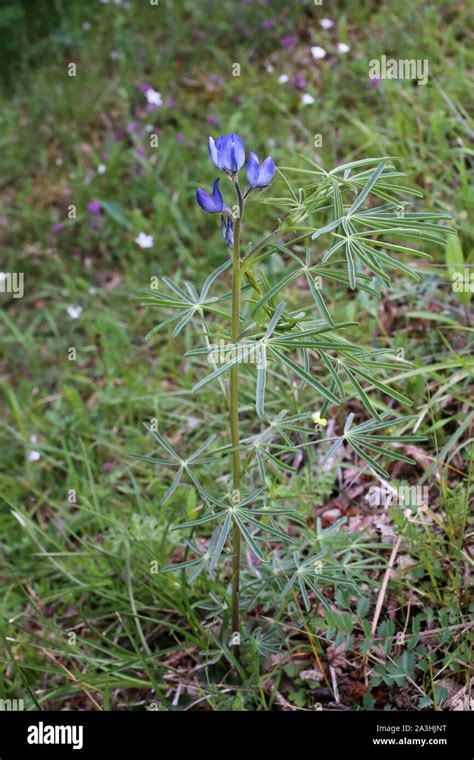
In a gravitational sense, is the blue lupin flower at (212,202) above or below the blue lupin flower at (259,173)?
below

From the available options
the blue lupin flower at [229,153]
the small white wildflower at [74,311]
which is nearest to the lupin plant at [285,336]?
the blue lupin flower at [229,153]

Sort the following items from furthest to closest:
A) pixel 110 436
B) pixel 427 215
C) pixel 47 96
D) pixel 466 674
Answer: pixel 47 96 < pixel 110 436 < pixel 466 674 < pixel 427 215

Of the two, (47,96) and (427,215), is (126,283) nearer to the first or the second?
(47,96)

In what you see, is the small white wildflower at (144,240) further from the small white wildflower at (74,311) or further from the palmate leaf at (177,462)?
the palmate leaf at (177,462)

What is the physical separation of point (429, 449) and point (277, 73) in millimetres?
2722

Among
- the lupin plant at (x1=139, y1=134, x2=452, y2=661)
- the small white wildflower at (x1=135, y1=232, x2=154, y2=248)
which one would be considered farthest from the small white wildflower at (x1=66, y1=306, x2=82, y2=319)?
the lupin plant at (x1=139, y1=134, x2=452, y2=661)

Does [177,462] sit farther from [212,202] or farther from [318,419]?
[212,202]

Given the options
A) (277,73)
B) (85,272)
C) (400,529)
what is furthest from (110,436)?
(277,73)

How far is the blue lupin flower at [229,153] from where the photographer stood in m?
1.52

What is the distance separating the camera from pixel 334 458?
2512 millimetres

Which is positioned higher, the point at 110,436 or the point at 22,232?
the point at 22,232

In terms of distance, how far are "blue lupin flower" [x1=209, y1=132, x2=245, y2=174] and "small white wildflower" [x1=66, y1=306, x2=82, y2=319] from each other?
207 cm

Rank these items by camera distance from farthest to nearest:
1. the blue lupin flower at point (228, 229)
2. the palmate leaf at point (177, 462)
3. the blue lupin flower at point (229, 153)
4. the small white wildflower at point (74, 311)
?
the small white wildflower at point (74, 311)
the palmate leaf at point (177, 462)
the blue lupin flower at point (228, 229)
the blue lupin flower at point (229, 153)

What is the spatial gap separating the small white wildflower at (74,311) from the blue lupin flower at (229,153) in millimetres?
2070
